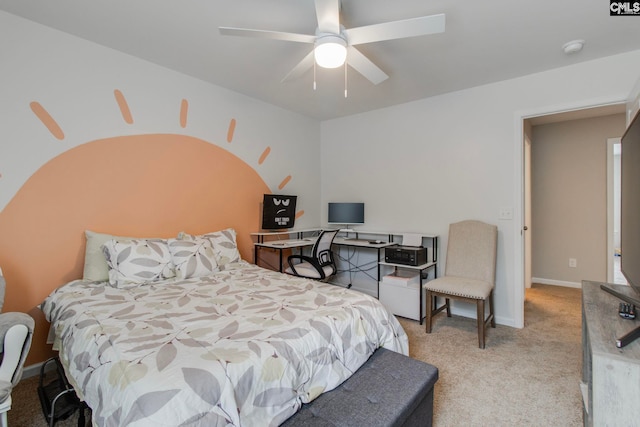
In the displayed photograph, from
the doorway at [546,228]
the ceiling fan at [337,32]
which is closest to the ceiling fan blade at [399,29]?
the ceiling fan at [337,32]

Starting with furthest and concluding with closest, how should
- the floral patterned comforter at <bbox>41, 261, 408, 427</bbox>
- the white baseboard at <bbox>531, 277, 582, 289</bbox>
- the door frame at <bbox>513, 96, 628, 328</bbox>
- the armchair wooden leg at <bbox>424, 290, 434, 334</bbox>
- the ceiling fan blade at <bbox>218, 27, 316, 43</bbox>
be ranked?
the white baseboard at <bbox>531, 277, 582, 289</bbox> → the door frame at <bbox>513, 96, 628, 328</bbox> → the armchair wooden leg at <bbox>424, 290, 434, 334</bbox> → the ceiling fan blade at <bbox>218, 27, 316, 43</bbox> → the floral patterned comforter at <bbox>41, 261, 408, 427</bbox>

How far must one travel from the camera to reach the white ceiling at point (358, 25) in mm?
2016

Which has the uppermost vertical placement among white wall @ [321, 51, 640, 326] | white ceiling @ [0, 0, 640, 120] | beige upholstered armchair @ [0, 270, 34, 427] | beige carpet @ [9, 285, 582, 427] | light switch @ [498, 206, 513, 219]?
white ceiling @ [0, 0, 640, 120]

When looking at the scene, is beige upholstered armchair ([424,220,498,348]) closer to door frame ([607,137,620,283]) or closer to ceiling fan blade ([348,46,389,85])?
ceiling fan blade ([348,46,389,85])

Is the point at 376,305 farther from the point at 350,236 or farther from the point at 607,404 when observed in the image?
the point at 350,236

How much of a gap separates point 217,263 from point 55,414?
141cm

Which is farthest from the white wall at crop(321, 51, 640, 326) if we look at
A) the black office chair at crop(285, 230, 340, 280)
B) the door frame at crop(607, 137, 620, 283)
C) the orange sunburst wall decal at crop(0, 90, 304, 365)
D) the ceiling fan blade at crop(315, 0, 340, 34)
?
the ceiling fan blade at crop(315, 0, 340, 34)

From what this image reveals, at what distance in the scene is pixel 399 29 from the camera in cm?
177

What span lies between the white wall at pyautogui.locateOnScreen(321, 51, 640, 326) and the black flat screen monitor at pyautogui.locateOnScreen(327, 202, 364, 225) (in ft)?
0.52

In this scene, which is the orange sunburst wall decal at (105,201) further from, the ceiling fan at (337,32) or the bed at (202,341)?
the ceiling fan at (337,32)

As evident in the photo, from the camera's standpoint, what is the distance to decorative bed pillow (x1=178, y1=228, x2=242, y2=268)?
9.50ft

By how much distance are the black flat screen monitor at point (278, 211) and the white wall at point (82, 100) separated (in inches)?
20.8

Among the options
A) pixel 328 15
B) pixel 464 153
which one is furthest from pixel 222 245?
pixel 464 153

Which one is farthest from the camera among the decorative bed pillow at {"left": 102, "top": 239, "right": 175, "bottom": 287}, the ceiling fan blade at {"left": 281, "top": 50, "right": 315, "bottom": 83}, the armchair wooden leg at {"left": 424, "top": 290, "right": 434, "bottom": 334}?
the armchair wooden leg at {"left": 424, "top": 290, "right": 434, "bottom": 334}
